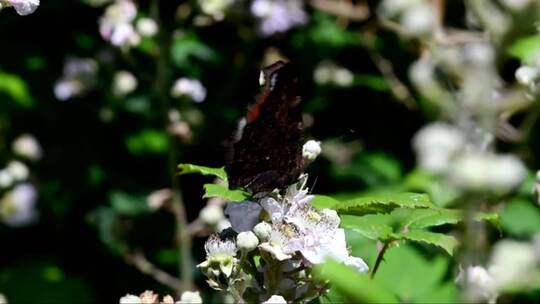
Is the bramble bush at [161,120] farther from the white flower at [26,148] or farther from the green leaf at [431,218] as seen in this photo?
the green leaf at [431,218]

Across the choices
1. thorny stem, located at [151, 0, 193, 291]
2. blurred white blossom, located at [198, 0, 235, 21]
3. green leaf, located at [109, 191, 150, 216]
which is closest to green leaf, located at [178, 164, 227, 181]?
thorny stem, located at [151, 0, 193, 291]

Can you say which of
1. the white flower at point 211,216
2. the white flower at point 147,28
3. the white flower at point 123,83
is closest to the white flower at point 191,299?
the white flower at point 211,216

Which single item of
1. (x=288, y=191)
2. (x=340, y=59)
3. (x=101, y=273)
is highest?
(x=340, y=59)

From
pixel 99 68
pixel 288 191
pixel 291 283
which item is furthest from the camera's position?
pixel 99 68

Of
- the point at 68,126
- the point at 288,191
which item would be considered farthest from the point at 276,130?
the point at 68,126

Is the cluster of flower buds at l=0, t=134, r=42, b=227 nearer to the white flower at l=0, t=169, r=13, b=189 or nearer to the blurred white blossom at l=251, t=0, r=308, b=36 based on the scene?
the white flower at l=0, t=169, r=13, b=189

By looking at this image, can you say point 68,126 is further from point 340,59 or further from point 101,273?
point 340,59

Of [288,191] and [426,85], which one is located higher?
[288,191]
